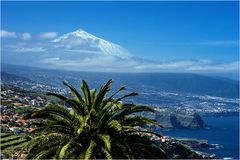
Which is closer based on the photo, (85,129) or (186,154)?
(85,129)

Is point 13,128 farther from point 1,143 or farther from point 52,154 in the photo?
point 52,154

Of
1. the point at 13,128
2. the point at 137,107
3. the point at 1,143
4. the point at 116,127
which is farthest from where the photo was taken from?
the point at 13,128

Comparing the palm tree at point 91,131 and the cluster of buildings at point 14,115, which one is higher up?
the palm tree at point 91,131

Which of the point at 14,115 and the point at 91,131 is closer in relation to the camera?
the point at 91,131

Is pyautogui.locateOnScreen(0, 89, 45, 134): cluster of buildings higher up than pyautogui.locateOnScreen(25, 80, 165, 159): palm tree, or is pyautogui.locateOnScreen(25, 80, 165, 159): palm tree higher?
pyautogui.locateOnScreen(25, 80, 165, 159): palm tree

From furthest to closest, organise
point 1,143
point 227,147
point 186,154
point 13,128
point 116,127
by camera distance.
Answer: point 227,147 < point 186,154 < point 13,128 < point 1,143 < point 116,127

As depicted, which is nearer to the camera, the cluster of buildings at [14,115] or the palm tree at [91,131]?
the palm tree at [91,131]

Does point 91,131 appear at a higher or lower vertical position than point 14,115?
higher

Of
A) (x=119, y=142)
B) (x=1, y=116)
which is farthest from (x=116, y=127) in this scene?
(x=1, y=116)
